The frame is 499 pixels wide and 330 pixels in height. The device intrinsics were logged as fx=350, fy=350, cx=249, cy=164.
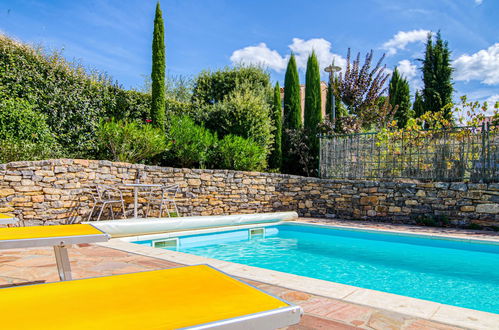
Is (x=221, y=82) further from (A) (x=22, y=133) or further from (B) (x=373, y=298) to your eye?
(B) (x=373, y=298)

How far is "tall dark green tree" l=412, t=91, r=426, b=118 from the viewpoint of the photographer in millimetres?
18531

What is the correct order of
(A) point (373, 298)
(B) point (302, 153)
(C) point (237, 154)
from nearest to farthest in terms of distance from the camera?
(A) point (373, 298)
(C) point (237, 154)
(B) point (302, 153)

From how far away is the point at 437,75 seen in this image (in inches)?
697

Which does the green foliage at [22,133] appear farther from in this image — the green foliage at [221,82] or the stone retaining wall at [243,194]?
the green foliage at [221,82]

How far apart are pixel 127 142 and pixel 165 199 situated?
164 centimetres

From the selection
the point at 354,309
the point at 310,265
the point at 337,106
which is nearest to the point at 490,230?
the point at 310,265

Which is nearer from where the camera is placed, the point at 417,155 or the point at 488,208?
the point at 488,208

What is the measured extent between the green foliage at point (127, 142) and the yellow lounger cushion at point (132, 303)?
7.16 m

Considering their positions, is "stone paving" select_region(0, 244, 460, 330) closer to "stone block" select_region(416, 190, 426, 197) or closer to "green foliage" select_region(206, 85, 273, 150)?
"stone block" select_region(416, 190, 426, 197)

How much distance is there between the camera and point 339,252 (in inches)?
230

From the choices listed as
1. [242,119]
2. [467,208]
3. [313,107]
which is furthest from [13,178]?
[313,107]

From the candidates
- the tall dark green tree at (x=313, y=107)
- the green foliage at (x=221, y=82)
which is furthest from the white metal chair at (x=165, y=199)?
the green foliage at (x=221, y=82)

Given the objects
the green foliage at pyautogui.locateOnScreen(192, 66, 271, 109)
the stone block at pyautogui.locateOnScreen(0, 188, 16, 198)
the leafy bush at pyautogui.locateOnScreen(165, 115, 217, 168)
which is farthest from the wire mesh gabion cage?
the stone block at pyautogui.locateOnScreen(0, 188, 16, 198)

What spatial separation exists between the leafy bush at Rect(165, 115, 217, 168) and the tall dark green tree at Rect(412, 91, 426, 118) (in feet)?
44.5
